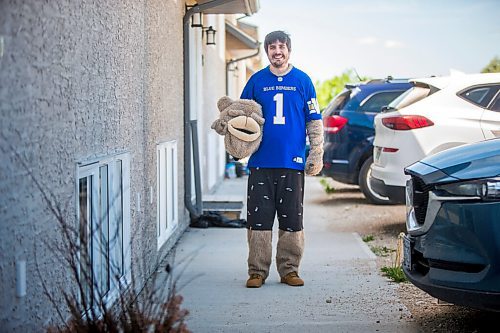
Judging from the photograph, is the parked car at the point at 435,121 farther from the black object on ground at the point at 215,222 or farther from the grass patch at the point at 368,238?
the black object on ground at the point at 215,222

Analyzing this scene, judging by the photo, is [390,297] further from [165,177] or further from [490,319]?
[165,177]

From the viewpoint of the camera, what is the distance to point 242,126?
6.91 metres

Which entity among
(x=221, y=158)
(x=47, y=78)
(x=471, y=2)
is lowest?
(x=221, y=158)

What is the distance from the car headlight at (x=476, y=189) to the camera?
4766 mm

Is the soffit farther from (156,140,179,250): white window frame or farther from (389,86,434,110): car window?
(156,140,179,250): white window frame

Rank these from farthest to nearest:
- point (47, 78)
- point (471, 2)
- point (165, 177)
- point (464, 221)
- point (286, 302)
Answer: point (471, 2), point (165, 177), point (286, 302), point (464, 221), point (47, 78)

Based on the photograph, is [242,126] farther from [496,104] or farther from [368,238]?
[496,104]

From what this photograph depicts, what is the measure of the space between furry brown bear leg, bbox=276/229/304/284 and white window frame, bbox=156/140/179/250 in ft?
4.32

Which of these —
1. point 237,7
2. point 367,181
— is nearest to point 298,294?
point 237,7

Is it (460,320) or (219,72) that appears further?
(219,72)

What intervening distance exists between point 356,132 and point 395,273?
19.7ft

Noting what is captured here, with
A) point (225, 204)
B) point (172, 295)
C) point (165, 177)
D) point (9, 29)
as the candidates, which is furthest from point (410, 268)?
point (225, 204)

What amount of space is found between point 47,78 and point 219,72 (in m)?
13.2

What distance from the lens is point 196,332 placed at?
5.55m
